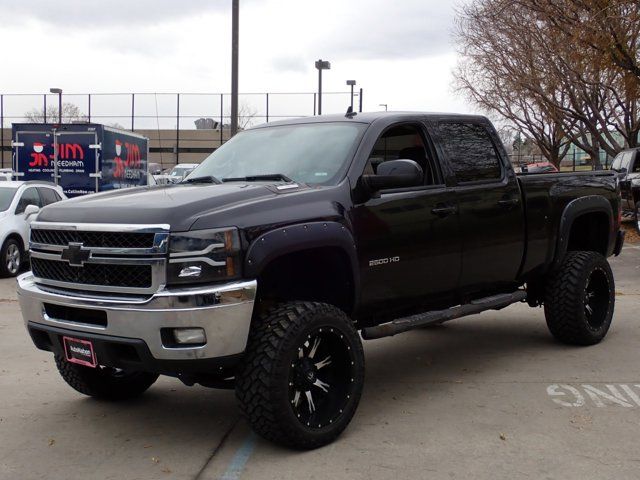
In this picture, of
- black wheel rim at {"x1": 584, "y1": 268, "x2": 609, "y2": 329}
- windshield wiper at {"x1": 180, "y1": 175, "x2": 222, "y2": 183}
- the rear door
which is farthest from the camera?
black wheel rim at {"x1": 584, "y1": 268, "x2": 609, "y2": 329}

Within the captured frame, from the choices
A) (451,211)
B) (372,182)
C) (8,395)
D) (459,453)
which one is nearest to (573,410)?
(459,453)

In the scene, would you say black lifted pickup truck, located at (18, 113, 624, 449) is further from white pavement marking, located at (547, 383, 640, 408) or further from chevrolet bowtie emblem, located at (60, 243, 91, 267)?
white pavement marking, located at (547, 383, 640, 408)

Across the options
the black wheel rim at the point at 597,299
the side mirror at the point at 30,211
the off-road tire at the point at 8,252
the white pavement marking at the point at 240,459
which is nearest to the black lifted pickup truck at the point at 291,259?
the white pavement marking at the point at 240,459

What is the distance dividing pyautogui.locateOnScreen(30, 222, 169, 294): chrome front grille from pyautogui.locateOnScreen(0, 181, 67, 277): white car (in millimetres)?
8026

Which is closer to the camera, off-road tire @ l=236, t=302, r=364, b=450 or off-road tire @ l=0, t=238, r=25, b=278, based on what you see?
off-road tire @ l=236, t=302, r=364, b=450

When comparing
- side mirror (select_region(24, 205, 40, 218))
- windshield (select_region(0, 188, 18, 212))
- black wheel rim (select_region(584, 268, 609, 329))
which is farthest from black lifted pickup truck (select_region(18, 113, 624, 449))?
windshield (select_region(0, 188, 18, 212))

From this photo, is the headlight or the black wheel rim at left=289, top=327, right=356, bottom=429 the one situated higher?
the headlight

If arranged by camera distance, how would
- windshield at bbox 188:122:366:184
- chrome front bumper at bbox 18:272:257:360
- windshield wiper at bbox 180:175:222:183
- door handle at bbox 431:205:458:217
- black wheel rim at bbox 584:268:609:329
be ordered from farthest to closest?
1. black wheel rim at bbox 584:268:609:329
2. door handle at bbox 431:205:458:217
3. windshield wiper at bbox 180:175:222:183
4. windshield at bbox 188:122:366:184
5. chrome front bumper at bbox 18:272:257:360

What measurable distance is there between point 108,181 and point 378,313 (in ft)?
46.1

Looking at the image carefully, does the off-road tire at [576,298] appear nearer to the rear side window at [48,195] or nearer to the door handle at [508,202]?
the door handle at [508,202]

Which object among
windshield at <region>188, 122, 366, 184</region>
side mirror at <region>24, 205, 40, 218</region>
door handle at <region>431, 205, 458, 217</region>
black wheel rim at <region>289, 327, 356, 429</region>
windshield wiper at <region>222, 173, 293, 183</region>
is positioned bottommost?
black wheel rim at <region>289, 327, 356, 429</region>

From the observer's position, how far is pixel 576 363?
6.25m

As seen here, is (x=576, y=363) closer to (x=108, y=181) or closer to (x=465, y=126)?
(x=465, y=126)

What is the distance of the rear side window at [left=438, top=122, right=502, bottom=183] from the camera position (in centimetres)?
574
